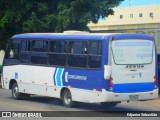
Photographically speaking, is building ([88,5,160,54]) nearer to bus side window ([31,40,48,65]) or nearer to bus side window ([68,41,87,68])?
bus side window ([31,40,48,65])

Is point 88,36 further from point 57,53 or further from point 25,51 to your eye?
point 25,51

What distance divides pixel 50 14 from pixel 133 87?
53.0 ft

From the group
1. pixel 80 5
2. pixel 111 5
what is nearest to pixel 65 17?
pixel 80 5

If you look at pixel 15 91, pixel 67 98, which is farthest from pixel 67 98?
pixel 15 91

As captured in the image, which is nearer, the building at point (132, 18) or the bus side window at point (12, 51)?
the bus side window at point (12, 51)

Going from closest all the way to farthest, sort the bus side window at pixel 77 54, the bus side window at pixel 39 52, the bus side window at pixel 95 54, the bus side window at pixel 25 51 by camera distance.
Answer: the bus side window at pixel 95 54, the bus side window at pixel 77 54, the bus side window at pixel 39 52, the bus side window at pixel 25 51

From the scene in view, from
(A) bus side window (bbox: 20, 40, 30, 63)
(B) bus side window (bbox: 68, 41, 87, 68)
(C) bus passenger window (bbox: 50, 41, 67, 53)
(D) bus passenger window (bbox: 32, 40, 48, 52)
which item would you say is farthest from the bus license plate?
(A) bus side window (bbox: 20, 40, 30, 63)

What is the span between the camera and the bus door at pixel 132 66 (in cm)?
1788

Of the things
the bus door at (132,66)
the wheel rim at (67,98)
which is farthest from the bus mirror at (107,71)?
the wheel rim at (67,98)

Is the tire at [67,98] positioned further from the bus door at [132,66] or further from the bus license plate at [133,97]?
the bus license plate at [133,97]

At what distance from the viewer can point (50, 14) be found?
1309 inches

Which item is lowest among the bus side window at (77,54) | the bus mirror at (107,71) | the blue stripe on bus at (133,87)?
the blue stripe on bus at (133,87)

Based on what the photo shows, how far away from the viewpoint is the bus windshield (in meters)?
18.0

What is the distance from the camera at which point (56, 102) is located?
22.0 metres
